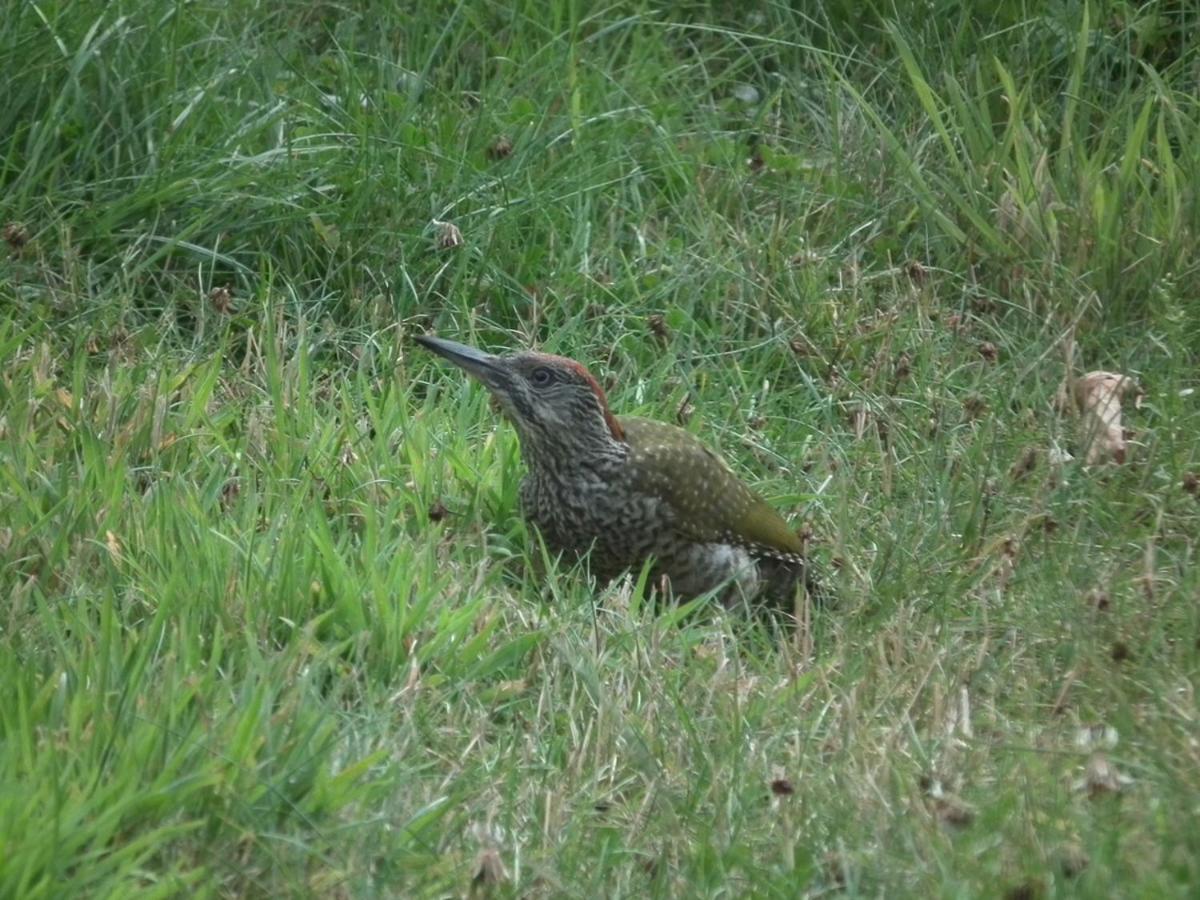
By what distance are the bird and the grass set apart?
129 millimetres

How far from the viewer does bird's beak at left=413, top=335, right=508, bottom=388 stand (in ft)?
16.2

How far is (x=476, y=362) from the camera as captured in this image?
4969 millimetres

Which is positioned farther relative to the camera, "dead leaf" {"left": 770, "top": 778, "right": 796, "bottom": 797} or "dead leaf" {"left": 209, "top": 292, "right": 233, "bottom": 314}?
"dead leaf" {"left": 209, "top": 292, "right": 233, "bottom": 314}

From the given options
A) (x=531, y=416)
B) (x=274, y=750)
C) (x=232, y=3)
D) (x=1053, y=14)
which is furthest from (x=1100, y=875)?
(x=232, y=3)

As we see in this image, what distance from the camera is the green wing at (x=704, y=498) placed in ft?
16.1

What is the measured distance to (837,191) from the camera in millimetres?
6273

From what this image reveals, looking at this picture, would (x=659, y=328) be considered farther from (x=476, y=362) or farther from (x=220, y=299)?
(x=220, y=299)

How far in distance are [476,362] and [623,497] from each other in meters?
0.48

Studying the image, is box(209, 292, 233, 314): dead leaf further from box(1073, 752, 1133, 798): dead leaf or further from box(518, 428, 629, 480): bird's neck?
box(1073, 752, 1133, 798): dead leaf

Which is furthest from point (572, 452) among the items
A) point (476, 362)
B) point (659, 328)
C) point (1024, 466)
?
point (1024, 466)

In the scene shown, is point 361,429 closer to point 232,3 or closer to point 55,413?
point 55,413

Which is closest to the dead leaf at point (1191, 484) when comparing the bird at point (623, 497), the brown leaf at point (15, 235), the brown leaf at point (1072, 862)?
the bird at point (623, 497)

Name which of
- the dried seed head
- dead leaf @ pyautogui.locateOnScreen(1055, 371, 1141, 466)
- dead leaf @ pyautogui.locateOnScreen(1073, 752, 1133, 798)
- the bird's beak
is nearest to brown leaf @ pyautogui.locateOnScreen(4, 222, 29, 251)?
the bird's beak

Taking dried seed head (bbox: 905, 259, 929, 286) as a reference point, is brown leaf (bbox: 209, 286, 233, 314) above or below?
above
